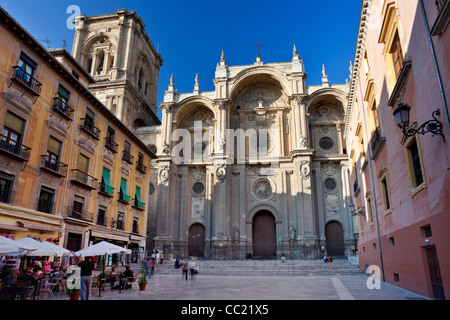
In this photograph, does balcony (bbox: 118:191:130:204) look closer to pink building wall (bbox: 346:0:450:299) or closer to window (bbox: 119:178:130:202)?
window (bbox: 119:178:130:202)

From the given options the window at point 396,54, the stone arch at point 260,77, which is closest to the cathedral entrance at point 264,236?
the stone arch at point 260,77

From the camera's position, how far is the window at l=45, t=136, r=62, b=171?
1661 centimetres

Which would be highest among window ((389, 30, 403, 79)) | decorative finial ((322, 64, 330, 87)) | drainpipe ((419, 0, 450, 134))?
decorative finial ((322, 64, 330, 87))

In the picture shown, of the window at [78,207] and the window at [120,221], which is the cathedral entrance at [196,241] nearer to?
the window at [120,221]

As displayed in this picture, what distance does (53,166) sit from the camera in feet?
55.6

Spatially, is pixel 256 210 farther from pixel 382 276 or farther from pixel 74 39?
pixel 74 39

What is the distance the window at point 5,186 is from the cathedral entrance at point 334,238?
26.2 metres

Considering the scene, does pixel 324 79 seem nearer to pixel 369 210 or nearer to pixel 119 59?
pixel 369 210

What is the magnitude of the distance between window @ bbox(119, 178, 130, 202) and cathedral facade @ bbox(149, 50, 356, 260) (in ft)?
27.0

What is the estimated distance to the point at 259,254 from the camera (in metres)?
31.7

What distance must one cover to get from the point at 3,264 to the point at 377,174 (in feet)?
52.4

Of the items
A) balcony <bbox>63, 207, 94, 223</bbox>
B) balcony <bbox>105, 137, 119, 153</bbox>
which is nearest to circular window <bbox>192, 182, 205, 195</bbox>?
balcony <bbox>105, 137, 119, 153</bbox>

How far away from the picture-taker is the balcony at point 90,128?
63.6 feet

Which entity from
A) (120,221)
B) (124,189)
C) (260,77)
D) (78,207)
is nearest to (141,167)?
(124,189)
